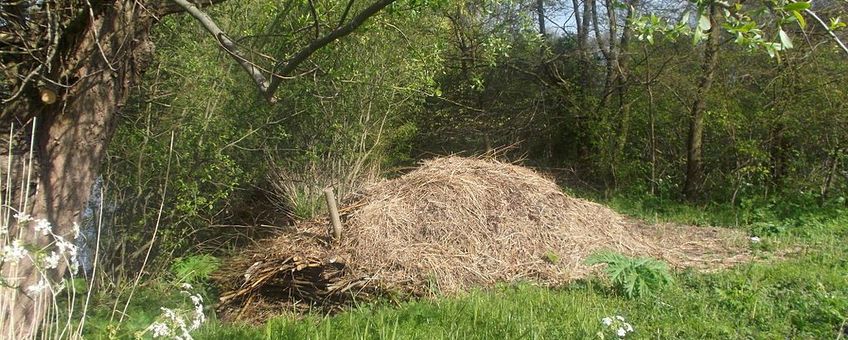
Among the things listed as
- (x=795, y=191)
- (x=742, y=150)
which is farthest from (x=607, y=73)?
(x=795, y=191)

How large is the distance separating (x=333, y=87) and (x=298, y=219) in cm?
204

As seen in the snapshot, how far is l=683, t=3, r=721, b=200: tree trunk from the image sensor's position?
12836 millimetres

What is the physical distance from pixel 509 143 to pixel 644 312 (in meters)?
10.4

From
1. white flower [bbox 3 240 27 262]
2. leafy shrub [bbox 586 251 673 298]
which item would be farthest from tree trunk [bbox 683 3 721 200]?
white flower [bbox 3 240 27 262]

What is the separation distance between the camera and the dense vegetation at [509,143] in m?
5.60

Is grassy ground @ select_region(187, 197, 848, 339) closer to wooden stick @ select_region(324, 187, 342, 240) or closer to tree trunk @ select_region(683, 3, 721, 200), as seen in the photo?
wooden stick @ select_region(324, 187, 342, 240)

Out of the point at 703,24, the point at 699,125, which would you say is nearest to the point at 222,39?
the point at 703,24

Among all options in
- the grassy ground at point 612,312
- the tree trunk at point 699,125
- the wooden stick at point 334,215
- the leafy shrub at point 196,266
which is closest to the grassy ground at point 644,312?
the grassy ground at point 612,312

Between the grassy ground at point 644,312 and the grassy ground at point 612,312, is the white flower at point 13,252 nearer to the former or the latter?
the grassy ground at point 612,312

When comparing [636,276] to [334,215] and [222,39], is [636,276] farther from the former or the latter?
[222,39]

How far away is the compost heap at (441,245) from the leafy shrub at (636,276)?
1108mm

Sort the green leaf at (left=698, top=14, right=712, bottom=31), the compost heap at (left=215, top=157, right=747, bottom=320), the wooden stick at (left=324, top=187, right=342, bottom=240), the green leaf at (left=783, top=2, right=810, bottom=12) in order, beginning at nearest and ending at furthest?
the green leaf at (left=783, top=2, right=810, bottom=12) < the green leaf at (left=698, top=14, right=712, bottom=31) < the compost heap at (left=215, top=157, right=747, bottom=320) < the wooden stick at (left=324, top=187, right=342, bottom=240)

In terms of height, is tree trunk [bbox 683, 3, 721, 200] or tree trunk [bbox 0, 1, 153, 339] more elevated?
tree trunk [bbox 0, 1, 153, 339]

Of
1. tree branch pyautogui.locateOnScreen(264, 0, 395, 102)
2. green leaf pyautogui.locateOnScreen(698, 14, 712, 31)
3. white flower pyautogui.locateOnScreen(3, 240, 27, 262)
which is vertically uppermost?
tree branch pyautogui.locateOnScreen(264, 0, 395, 102)
